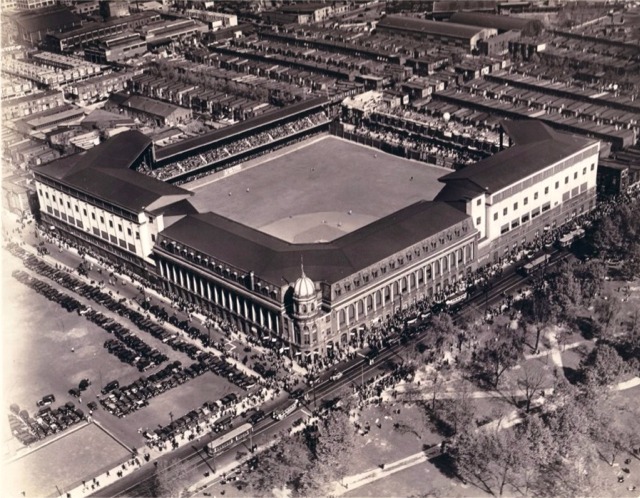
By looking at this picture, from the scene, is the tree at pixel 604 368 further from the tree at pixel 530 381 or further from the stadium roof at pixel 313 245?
the stadium roof at pixel 313 245

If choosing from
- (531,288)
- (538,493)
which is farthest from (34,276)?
(538,493)

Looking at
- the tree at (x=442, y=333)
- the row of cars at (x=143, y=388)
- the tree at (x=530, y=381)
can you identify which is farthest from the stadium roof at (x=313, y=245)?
the tree at (x=530, y=381)

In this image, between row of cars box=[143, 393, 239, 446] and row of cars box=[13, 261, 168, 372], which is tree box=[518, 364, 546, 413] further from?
row of cars box=[13, 261, 168, 372]

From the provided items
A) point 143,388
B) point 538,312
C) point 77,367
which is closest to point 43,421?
point 77,367

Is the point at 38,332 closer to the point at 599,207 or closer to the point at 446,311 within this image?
the point at 446,311

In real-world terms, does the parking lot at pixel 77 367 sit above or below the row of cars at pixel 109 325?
below

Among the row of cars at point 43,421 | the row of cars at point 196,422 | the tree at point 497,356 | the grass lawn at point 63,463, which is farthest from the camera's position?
the tree at point 497,356

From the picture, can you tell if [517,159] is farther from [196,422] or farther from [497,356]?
[196,422]
